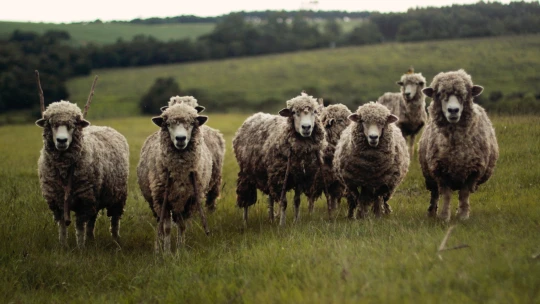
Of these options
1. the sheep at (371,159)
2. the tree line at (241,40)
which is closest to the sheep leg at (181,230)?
the sheep at (371,159)

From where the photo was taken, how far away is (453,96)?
6996 millimetres

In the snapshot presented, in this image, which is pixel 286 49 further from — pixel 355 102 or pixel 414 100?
pixel 414 100

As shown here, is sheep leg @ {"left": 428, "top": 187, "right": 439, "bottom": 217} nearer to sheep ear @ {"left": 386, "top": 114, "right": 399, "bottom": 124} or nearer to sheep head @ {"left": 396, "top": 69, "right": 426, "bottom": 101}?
sheep ear @ {"left": 386, "top": 114, "right": 399, "bottom": 124}

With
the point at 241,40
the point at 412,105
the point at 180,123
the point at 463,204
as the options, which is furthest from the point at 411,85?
the point at 241,40

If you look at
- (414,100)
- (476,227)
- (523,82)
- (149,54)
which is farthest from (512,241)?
(149,54)

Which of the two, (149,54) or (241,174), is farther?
(149,54)

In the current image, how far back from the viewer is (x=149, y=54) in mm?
69688

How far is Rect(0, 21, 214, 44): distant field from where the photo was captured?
243ft

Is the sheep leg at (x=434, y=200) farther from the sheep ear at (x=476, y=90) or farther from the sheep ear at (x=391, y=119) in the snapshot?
the sheep ear at (x=476, y=90)

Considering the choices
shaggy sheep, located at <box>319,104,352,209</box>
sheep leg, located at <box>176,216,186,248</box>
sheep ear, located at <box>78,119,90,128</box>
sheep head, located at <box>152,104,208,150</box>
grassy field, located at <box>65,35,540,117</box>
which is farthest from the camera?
grassy field, located at <box>65,35,540,117</box>

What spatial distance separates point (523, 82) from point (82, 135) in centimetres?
3089

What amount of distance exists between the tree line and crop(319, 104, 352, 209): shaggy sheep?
1638cm

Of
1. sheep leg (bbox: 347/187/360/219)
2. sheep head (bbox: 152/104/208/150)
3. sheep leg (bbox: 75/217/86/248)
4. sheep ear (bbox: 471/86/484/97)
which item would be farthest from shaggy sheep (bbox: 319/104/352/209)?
sheep leg (bbox: 75/217/86/248)

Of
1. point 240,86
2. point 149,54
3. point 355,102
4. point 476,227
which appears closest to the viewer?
point 476,227
